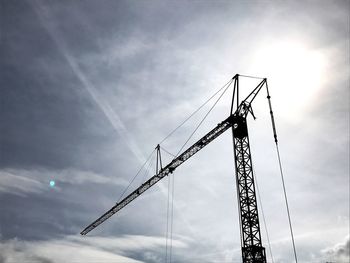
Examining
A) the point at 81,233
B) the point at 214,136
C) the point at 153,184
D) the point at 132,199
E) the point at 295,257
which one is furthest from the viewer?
the point at 81,233

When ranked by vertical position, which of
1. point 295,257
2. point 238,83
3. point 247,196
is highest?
point 238,83

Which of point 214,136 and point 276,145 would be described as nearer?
point 276,145

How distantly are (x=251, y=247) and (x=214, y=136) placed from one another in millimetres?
19312

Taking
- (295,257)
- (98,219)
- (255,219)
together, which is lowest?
(295,257)

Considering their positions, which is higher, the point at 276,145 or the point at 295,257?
the point at 276,145

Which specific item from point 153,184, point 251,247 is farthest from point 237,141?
point 153,184

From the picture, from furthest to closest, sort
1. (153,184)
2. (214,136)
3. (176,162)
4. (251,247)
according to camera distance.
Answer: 1. (153,184)
2. (176,162)
3. (214,136)
4. (251,247)

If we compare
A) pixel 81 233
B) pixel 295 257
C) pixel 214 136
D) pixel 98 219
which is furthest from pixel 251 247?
pixel 81 233

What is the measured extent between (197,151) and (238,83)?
47.2 feet

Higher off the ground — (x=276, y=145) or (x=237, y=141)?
(x=237, y=141)

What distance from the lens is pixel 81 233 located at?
8200 cm

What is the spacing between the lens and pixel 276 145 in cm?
3888

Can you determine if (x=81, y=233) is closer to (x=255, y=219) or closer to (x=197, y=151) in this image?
(x=197, y=151)

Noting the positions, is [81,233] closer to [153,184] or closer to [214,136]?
[153,184]
